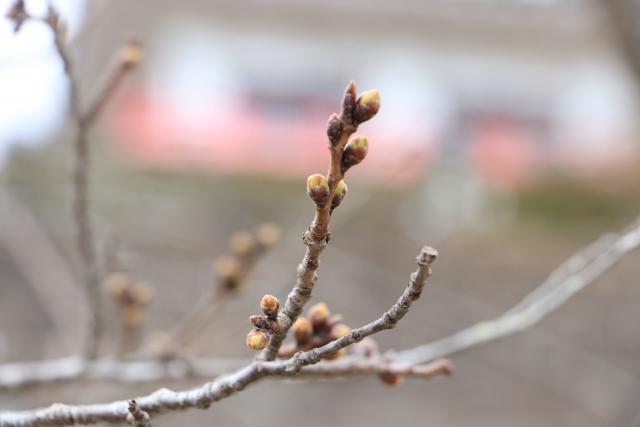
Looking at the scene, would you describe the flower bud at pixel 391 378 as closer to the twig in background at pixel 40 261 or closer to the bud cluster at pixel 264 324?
the bud cluster at pixel 264 324

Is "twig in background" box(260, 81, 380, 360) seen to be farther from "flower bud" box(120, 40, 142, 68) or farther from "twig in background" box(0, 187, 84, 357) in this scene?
"twig in background" box(0, 187, 84, 357)

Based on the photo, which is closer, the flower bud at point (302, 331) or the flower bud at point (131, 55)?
the flower bud at point (302, 331)

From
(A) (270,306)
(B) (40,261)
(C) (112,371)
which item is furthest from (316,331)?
(B) (40,261)

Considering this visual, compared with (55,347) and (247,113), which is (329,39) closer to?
(247,113)

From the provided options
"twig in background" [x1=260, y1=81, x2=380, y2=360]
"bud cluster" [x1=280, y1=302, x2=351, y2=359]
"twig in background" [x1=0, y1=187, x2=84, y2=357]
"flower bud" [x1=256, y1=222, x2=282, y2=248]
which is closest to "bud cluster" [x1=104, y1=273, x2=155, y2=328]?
"flower bud" [x1=256, y1=222, x2=282, y2=248]

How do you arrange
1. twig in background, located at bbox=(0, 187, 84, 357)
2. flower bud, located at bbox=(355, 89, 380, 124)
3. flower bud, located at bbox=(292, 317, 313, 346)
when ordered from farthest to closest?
twig in background, located at bbox=(0, 187, 84, 357) < flower bud, located at bbox=(292, 317, 313, 346) < flower bud, located at bbox=(355, 89, 380, 124)

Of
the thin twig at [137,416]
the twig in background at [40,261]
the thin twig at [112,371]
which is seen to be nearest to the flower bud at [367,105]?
the thin twig at [137,416]

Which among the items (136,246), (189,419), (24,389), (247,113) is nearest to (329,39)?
(247,113)
